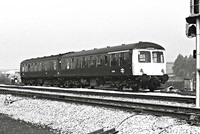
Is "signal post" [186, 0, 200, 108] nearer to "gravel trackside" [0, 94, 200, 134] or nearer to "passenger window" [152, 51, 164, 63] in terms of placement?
"gravel trackside" [0, 94, 200, 134]

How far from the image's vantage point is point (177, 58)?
282ft

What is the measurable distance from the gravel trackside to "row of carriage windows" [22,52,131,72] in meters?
7.08

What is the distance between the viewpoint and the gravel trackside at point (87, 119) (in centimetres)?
731

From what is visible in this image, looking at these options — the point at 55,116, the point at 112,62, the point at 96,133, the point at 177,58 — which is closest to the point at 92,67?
the point at 112,62

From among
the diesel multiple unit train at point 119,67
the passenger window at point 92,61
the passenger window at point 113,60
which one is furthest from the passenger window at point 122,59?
the passenger window at point 92,61

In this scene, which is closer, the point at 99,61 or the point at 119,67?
the point at 119,67

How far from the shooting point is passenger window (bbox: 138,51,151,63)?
18.5 metres

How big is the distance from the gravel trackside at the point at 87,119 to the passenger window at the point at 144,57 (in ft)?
24.0

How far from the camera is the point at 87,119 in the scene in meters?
9.60

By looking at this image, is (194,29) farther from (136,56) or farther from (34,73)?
(34,73)

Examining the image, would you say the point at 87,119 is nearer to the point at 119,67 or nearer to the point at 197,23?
the point at 197,23

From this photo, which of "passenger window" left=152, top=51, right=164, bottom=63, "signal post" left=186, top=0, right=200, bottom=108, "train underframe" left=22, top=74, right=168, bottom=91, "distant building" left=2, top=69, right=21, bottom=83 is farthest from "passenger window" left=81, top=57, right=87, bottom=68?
"distant building" left=2, top=69, right=21, bottom=83

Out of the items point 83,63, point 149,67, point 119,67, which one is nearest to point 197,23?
point 149,67

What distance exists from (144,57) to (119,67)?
1.77 meters
